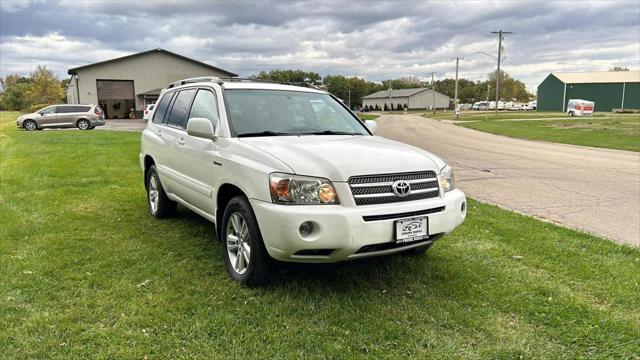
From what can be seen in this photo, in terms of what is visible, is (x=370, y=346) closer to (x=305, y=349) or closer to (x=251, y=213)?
(x=305, y=349)

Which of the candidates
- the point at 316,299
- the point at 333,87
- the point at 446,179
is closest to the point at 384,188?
the point at 446,179

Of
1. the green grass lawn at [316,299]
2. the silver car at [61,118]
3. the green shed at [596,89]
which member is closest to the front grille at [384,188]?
the green grass lawn at [316,299]

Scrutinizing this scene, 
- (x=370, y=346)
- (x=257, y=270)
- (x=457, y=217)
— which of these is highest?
(x=457, y=217)

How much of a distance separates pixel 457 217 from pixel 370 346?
1505mm

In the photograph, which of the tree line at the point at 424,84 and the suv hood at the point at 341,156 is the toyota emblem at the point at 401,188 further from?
the tree line at the point at 424,84

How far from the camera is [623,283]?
4352mm

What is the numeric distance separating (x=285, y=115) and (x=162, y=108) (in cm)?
232

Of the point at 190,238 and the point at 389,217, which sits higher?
the point at 389,217

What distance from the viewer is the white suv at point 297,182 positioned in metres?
3.58

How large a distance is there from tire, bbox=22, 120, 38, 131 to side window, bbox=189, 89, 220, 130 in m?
28.3

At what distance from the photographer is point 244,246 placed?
4191 mm

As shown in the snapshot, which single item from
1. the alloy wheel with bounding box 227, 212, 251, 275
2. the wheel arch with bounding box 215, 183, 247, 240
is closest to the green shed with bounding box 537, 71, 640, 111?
the wheel arch with bounding box 215, 183, 247, 240

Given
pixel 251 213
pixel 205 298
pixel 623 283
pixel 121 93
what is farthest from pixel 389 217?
pixel 121 93

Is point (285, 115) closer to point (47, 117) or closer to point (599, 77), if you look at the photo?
point (47, 117)
